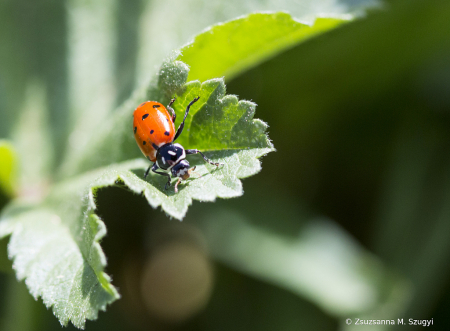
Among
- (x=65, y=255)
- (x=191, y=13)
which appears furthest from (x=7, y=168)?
(x=191, y=13)

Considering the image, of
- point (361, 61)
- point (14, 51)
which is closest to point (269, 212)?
point (361, 61)

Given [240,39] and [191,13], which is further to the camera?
[191,13]

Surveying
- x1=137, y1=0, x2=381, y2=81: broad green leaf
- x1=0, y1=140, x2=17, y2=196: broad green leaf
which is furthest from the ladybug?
x1=0, y1=140, x2=17, y2=196: broad green leaf

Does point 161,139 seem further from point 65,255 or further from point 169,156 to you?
point 65,255

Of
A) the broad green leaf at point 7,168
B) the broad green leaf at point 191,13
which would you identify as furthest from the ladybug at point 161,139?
the broad green leaf at point 7,168

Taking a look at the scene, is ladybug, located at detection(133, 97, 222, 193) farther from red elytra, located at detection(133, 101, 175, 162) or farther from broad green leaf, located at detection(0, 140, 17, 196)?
broad green leaf, located at detection(0, 140, 17, 196)
